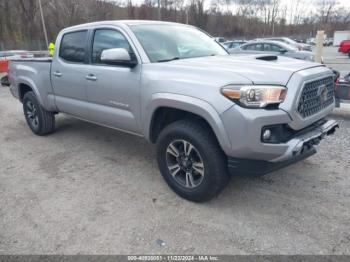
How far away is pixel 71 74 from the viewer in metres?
4.43

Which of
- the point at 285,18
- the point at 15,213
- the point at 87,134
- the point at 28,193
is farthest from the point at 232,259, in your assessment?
the point at 285,18

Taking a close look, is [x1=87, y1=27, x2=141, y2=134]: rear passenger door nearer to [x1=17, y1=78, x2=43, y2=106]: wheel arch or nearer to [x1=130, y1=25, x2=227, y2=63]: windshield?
[x1=130, y1=25, x2=227, y2=63]: windshield

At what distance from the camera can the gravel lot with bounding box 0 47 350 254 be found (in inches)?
103

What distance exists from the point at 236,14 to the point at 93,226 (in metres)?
80.7

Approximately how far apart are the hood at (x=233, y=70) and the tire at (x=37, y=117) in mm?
3028

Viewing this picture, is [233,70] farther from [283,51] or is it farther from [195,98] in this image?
[283,51]

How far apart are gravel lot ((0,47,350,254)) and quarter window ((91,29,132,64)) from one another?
1.52 m

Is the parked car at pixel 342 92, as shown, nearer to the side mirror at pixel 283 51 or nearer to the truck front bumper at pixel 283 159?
the truck front bumper at pixel 283 159

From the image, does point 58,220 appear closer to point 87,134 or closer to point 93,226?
point 93,226

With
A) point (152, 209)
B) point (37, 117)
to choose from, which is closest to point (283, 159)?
point (152, 209)

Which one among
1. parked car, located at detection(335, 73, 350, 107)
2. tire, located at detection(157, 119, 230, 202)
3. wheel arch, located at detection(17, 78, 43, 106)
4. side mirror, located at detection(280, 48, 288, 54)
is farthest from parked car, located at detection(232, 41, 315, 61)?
tire, located at detection(157, 119, 230, 202)

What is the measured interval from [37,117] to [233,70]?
412 cm

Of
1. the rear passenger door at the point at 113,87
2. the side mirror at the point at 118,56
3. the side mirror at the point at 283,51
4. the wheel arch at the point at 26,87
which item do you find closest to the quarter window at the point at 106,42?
the rear passenger door at the point at 113,87

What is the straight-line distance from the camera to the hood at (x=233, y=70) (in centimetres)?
269
